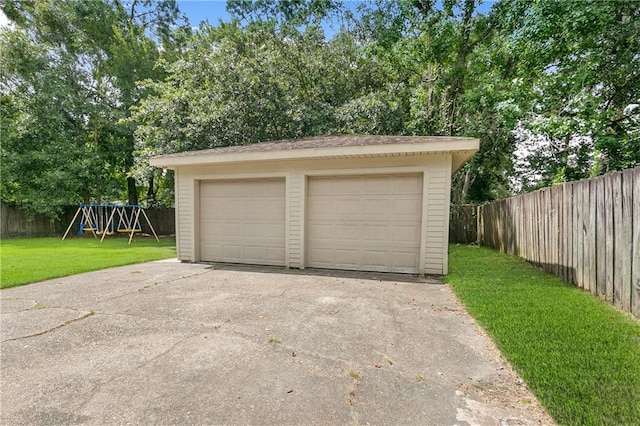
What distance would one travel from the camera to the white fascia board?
5465 mm

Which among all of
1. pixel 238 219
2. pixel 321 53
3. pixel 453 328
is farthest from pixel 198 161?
pixel 321 53

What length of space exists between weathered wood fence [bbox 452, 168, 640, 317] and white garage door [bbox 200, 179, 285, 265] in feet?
16.6

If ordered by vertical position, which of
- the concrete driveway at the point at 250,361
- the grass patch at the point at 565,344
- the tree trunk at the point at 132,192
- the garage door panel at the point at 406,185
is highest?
the tree trunk at the point at 132,192

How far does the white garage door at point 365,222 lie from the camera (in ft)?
20.2

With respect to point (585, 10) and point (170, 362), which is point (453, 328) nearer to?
point (170, 362)

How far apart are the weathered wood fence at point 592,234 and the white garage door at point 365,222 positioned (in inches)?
89.2

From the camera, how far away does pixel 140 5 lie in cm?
1791

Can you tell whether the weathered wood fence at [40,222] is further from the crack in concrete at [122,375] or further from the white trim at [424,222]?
the crack in concrete at [122,375]

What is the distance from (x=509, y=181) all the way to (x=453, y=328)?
1436 centimetres

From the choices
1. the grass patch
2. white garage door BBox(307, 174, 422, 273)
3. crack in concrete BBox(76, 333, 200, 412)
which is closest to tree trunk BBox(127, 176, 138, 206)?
white garage door BBox(307, 174, 422, 273)

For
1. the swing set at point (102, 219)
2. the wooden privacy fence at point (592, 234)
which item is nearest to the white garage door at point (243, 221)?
the wooden privacy fence at point (592, 234)

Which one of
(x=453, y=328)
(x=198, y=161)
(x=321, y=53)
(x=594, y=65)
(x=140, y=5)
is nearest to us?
(x=453, y=328)

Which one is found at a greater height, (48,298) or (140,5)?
(140,5)

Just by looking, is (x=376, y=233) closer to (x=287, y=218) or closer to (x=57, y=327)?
(x=287, y=218)
